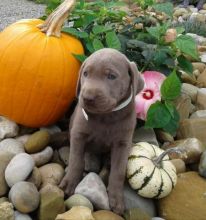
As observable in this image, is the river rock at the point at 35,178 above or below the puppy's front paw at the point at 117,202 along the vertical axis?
above

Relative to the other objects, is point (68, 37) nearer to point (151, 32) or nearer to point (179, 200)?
point (151, 32)

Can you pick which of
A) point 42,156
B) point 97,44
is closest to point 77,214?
→ point 42,156

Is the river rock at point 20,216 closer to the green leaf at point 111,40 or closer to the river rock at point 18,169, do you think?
the river rock at point 18,169

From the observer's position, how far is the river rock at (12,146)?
2955mm

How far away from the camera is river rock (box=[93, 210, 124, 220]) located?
8.13ft

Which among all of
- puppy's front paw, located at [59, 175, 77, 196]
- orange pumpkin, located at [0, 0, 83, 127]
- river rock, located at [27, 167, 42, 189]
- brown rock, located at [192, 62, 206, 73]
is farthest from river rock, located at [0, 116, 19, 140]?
brown rock, located at [192, 62, 206, 73]

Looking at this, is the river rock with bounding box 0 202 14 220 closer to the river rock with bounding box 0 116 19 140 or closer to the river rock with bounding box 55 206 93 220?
the river rock with bounding box 55 206 93 220

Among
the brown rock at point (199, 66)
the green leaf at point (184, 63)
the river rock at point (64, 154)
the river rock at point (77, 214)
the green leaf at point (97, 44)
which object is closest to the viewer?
the river rock at point (77, 214)

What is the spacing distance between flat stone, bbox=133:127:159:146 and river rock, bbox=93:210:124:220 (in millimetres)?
830

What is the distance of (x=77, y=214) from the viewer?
237cm

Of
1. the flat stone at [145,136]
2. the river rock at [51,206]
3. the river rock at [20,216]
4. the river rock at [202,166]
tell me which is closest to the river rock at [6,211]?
the river rock at [20,216]

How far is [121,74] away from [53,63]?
0.72m

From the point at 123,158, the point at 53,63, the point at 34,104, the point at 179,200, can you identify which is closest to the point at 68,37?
the point at 53,63

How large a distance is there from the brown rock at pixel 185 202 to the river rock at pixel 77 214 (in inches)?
22.5
